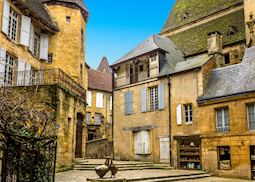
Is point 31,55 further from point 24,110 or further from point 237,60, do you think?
point 237,60

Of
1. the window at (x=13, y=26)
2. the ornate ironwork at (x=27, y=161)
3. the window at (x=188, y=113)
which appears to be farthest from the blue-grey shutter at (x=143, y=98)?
the ornate ironwork at (x=27, y=161)

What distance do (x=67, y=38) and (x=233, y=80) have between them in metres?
10.9

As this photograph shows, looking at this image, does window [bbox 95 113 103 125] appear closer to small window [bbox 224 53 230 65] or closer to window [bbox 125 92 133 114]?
window [bbox 125 92 133 114]

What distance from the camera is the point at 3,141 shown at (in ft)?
16.1

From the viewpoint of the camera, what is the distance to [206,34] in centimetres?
2166

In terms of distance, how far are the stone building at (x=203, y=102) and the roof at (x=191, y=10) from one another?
0.81 ft

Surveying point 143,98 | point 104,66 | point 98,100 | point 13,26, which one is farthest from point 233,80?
point 104,66

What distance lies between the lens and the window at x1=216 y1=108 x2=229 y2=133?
570 inches

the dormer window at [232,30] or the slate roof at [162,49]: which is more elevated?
the dormer window at [232,30]

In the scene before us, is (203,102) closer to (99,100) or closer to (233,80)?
(233,80)

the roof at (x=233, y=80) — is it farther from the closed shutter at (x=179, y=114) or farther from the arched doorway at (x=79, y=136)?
the arched doorway at (x=79, y=136)

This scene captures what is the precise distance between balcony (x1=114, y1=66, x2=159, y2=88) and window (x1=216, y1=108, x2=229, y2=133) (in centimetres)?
508

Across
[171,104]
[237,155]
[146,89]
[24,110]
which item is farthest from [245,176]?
[24,110]

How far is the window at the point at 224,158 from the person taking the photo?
14.0m
